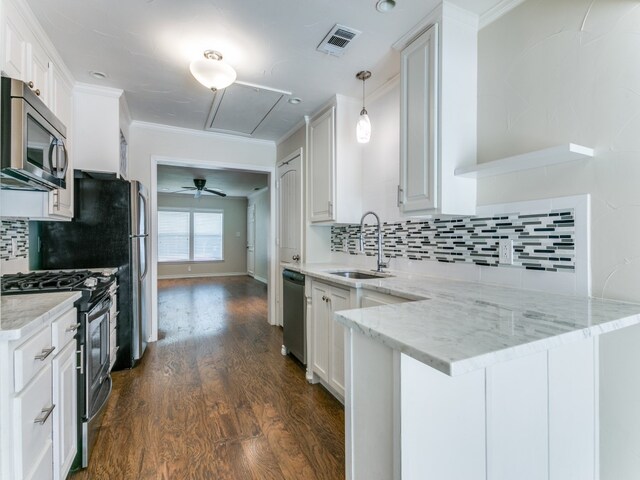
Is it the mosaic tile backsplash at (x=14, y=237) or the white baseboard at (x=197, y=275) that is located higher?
the mosaic tile backsplash at (x=14, y=237)

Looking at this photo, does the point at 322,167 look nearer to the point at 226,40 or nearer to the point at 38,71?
the point at 226,40

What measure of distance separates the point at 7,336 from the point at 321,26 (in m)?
2.12

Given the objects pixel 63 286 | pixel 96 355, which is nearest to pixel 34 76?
pixel 63 286

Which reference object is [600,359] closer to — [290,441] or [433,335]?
[433,335]

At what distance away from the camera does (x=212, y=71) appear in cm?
206

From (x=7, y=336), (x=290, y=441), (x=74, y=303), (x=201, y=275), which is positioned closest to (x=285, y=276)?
(x=290, y=441)

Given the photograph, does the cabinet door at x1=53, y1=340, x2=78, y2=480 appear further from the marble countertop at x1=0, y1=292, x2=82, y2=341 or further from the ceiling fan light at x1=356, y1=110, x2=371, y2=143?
the ceiling fan light at x1=356, y1=110, x2=371, y2=143

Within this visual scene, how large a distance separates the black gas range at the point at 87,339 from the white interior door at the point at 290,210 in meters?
1.99

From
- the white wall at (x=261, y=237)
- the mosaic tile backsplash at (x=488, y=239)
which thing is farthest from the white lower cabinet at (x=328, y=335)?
the white wall at (x=261, y=237)

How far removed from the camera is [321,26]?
191 centimetres

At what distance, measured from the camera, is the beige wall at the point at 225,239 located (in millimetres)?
8523

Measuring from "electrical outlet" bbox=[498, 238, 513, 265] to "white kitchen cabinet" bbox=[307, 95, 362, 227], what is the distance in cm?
144

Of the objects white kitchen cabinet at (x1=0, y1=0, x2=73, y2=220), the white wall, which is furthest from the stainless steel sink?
the white wall

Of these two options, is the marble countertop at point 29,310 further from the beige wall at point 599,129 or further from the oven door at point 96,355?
the beige wall at point 599,129
